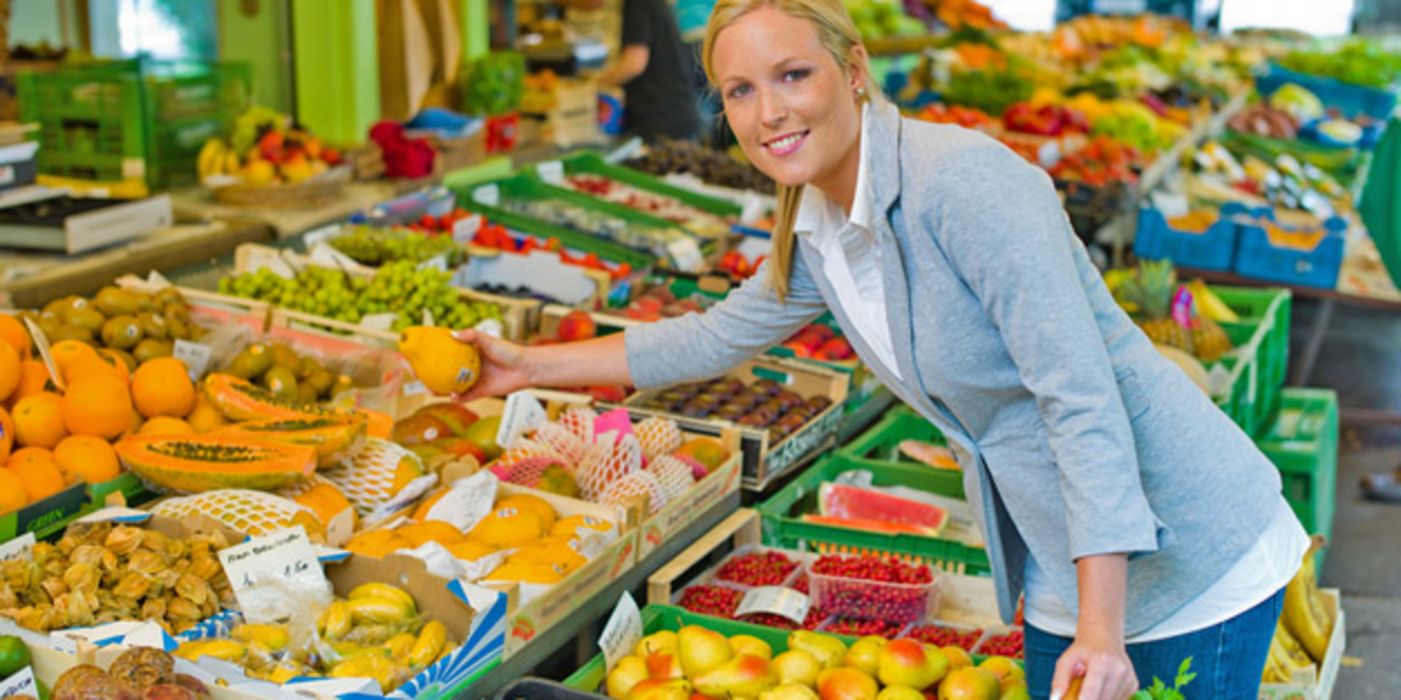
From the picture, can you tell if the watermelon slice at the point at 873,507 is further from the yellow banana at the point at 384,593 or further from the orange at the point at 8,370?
the orange at the point at 8,370

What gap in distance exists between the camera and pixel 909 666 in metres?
2.47

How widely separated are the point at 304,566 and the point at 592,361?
615 millimetres

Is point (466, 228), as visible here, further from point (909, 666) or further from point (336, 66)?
point (909, 666)

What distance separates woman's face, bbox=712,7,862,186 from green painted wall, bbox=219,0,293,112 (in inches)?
219

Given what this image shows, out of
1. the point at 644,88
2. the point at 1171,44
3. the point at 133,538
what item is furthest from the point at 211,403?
the point at 1171,44

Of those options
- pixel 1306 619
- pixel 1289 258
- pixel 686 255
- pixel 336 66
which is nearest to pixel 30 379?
pixel 686 255

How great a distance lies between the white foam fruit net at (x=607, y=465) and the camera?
3.21m

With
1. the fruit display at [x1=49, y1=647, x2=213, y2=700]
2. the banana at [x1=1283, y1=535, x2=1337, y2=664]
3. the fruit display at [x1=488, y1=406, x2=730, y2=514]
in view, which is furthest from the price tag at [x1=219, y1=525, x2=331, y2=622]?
the banana at [x1=1283, y1=535, x2=1337, y2=664]

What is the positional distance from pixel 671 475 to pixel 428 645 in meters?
0.92

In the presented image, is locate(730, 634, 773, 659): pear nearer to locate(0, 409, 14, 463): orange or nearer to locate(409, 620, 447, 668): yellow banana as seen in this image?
locate(409, 620, 447, 668): yellow banana

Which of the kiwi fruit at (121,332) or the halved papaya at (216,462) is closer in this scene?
the halved papaya at (216,462)

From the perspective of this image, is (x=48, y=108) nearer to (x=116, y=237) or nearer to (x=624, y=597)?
(x=116, y=237)

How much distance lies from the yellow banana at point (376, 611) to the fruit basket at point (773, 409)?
1205 mm

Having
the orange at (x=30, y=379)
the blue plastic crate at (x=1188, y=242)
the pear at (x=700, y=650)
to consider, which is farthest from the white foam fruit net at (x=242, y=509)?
the blue plastic crate at (x=1188, y=242)
